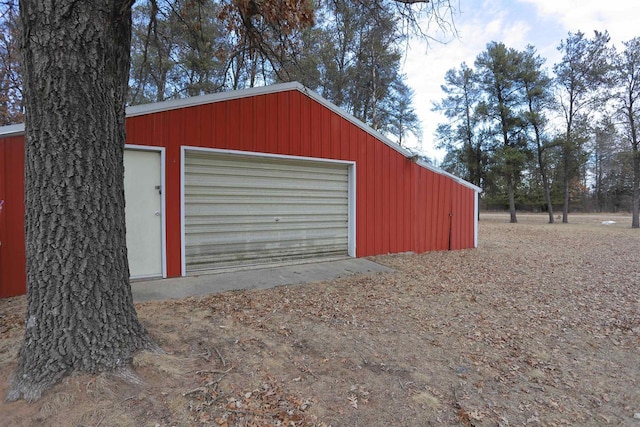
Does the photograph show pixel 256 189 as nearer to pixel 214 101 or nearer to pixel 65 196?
pixel 214 101

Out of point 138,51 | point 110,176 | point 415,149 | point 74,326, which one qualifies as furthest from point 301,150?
point 415,149

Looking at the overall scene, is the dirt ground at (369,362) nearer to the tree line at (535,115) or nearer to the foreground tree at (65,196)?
the foreground tree at (65,196)

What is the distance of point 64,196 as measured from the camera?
207 cm

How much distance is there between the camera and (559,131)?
20.1 meters

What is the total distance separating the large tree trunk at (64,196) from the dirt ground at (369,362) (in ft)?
0.66

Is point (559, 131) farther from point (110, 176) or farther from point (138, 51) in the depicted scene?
point (110, 176)

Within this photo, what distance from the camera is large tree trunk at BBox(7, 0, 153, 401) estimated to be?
6.72 ft

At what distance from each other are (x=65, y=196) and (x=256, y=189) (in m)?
4.07

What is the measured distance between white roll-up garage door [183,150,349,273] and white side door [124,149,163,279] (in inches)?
17.9

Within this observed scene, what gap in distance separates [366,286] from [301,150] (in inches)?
114

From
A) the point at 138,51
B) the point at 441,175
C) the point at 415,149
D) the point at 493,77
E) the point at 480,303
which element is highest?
the point at 493,77

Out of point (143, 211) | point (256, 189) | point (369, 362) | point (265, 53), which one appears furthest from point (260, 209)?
point (369, 362)

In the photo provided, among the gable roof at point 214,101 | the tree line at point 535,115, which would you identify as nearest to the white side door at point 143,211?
the gable roof at point 214,101

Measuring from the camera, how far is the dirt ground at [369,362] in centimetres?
199
